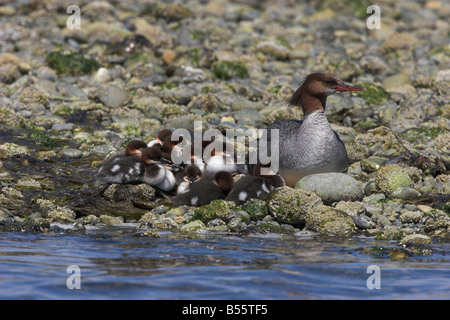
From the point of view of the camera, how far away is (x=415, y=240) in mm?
7844

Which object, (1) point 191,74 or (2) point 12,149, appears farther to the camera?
(1) point 191,74

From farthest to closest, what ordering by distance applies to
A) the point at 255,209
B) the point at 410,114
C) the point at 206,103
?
the point at 206,103 < the point at 410,114 < the point at 255,209

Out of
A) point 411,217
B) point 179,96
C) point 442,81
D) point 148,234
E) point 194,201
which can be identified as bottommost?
point 148,234

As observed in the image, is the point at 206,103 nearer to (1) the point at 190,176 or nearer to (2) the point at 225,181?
(1) the point at 190,176

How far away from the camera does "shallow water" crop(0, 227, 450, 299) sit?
20.0 feet

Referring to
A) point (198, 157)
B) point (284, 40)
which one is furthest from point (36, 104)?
point (284, 40)

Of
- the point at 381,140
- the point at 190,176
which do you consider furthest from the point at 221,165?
the point at 381,140

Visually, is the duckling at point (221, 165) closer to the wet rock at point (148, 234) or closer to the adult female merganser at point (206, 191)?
the adult female merganser at point (206, 191)

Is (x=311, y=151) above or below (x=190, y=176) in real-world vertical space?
above

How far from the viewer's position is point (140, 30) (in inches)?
732

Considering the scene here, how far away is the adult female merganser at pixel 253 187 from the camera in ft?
30.8

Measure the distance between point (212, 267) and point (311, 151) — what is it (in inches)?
139

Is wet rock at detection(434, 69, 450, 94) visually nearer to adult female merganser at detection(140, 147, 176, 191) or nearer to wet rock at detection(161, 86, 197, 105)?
wet rock at detection(161, 86, 197, 105)

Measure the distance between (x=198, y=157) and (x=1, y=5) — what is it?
13191 millimetres
